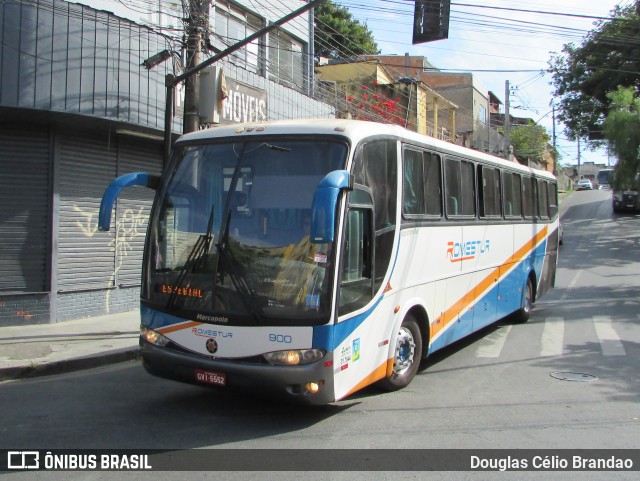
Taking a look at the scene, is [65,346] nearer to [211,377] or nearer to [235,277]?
[211,377]

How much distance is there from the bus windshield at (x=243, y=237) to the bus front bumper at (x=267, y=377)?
16.1 inches

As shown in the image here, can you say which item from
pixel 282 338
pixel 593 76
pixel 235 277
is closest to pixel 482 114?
pixel 593 76

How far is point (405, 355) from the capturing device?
6.74 metres

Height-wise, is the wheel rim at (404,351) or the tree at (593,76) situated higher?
the tree at (593,76)

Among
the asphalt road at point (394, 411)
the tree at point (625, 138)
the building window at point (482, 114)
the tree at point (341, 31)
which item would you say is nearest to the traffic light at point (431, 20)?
the asphalt road at point (394, 411)

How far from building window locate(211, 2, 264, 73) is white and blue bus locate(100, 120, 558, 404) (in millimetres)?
8802

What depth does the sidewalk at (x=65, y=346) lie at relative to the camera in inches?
305

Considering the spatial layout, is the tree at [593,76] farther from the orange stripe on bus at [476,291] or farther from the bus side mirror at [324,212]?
the bus side mirror at [324,212]

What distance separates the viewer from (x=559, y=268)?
2072 cm

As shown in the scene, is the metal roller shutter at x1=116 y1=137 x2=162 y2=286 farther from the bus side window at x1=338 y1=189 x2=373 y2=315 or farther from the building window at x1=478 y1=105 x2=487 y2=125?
the building window at x1=478 y1=105 x2=487 y2=125

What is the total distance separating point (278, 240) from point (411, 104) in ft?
88.6

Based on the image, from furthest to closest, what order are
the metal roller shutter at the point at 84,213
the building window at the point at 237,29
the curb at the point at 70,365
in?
the building window at the point at 237,29 → the metal roller shutter at the point at 84,213 → the curb at the point at 70,365

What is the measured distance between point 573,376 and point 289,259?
437 centimetres

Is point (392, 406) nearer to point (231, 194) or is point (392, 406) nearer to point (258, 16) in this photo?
point (231, 194)
